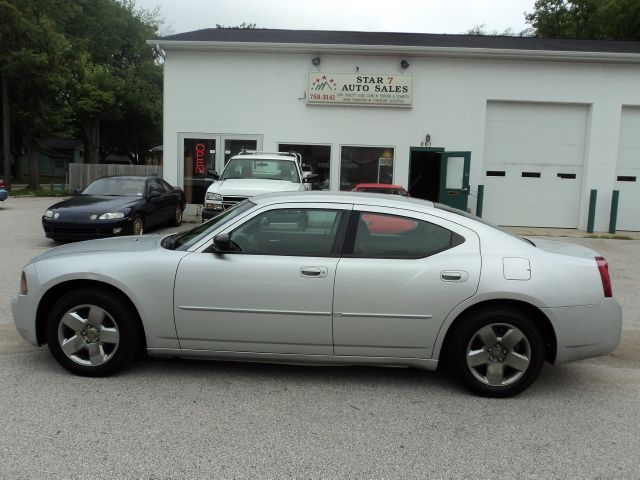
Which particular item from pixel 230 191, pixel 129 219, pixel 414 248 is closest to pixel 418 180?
pixel 230 191

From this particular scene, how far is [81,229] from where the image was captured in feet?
33.1

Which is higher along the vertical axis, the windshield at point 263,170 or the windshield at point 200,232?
the windshield at point 263,170

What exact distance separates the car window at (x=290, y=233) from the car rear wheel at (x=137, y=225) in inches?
284

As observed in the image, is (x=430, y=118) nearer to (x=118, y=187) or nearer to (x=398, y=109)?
(x=398, y=109)

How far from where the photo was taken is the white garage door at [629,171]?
1544cm

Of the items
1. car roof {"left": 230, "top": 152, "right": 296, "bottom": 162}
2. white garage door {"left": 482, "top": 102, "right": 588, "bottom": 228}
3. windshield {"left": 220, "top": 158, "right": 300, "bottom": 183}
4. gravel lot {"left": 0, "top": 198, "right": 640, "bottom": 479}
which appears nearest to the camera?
gravel lot {"left": 0, "top": 198, "right": 640, "bottom": 479}

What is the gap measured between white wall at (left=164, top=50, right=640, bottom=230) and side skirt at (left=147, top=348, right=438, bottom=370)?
38.5ft

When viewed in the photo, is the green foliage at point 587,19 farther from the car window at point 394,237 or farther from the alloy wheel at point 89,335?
the alloy wheel at point 89,335

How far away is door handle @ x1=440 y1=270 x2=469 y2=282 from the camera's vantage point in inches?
157

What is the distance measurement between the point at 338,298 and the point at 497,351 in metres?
1.28

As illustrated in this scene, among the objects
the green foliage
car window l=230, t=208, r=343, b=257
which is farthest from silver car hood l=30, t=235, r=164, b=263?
the green foliage

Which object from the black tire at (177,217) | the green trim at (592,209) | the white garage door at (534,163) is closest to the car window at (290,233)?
the black tire at (177,217)

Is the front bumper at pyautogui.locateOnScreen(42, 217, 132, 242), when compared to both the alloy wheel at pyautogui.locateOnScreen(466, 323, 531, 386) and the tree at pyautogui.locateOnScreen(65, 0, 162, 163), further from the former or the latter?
the tree at pyautogui.locateOnScreen(65, 0, 162, 163)

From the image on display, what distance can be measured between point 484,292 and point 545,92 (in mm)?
13239
